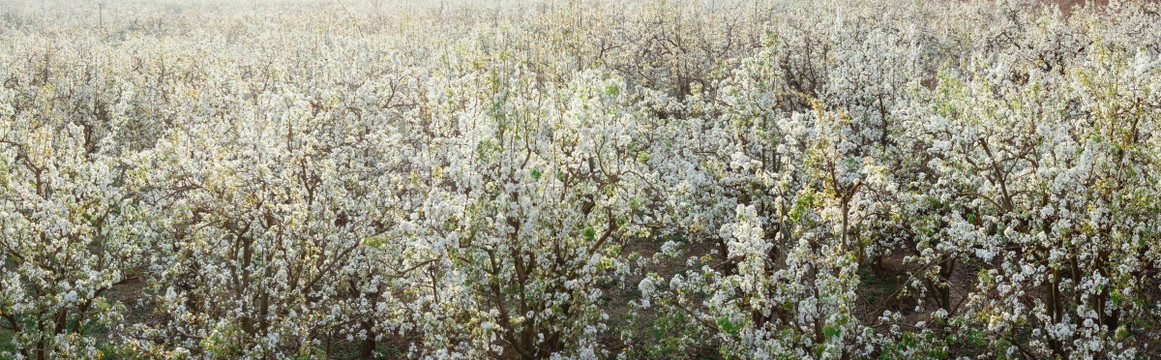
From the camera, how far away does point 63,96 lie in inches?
1167

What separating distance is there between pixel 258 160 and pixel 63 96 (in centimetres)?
2016

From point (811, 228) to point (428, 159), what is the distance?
8.14 m

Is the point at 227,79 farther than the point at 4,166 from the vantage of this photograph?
Yes

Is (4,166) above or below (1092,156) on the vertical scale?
below

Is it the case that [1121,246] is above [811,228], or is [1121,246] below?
above

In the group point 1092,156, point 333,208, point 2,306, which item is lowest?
point 2,306

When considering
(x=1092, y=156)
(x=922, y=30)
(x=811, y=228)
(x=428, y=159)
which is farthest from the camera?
(x=922, y=30)

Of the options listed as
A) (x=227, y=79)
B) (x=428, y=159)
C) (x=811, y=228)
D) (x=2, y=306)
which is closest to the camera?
(x=2, y=306)

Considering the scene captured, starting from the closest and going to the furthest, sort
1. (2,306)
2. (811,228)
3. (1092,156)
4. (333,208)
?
(1092,156) → (2,306) → (333,208) → (811,228)

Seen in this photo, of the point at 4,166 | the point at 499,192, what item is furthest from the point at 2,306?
the point at 499,192

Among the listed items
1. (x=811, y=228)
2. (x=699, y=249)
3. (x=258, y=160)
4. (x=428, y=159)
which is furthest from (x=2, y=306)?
(x=699, y=249)

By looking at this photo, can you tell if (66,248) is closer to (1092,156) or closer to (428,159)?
(428,159)

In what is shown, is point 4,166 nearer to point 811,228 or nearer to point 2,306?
point 2,306

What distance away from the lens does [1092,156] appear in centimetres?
1166
